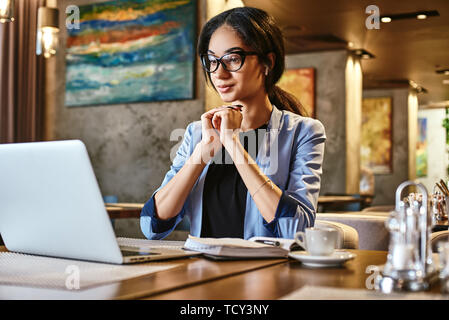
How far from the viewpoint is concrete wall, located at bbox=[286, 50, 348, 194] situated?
28.6 feet

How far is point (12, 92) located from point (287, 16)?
3.69 metres

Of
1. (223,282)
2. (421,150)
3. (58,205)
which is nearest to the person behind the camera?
(223,282)

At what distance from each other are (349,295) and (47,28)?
144 inches

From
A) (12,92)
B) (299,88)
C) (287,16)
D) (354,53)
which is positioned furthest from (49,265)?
(354,53)

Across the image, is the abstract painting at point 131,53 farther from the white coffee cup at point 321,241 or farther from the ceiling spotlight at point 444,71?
the ceiling spotlight at point 444,71

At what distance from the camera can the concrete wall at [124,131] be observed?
5398 mm

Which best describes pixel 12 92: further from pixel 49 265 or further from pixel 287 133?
pixel 49 265

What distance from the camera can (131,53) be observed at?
5523mm

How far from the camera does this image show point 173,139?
528 cm

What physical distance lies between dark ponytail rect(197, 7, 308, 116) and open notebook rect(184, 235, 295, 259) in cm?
71
